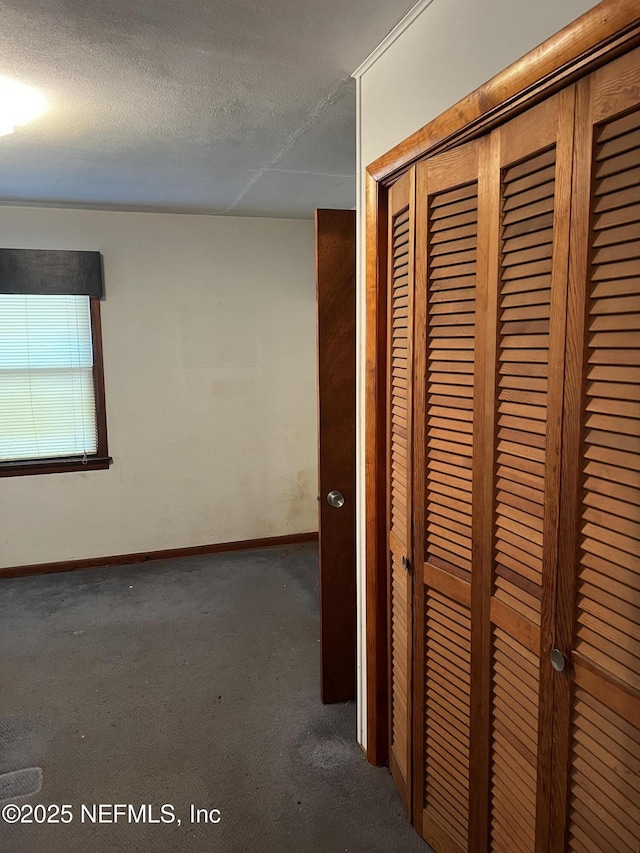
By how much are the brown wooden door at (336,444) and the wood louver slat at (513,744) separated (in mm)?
1101

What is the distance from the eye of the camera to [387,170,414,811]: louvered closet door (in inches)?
69.4

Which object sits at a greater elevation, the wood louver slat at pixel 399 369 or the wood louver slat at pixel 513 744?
the wood louver slat at pixel 399 369

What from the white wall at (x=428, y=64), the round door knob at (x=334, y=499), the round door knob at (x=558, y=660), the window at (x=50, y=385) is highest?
the white wall at (x=428, y=64)

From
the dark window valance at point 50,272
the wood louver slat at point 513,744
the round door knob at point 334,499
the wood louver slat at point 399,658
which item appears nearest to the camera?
the wood louver slat at point 513,744

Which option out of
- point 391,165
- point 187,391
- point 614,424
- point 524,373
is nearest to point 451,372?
point 524,373

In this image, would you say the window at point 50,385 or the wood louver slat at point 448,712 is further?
the window at point 50,385

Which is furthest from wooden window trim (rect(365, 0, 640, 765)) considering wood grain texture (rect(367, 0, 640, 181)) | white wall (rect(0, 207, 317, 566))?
white wall (rect(0, 207, 317, 566))

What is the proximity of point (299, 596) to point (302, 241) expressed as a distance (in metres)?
2.46

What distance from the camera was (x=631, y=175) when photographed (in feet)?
3.33

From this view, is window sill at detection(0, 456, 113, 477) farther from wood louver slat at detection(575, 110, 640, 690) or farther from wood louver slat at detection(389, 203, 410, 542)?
wood louver slat at detection(575, 110, 640, 690)

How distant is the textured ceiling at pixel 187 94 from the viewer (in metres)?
1.67

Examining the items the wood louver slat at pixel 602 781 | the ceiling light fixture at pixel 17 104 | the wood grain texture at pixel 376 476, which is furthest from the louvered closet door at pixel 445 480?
the ceiling light fixture at pixel 17 104

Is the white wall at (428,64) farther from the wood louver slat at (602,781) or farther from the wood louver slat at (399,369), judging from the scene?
the wood louver slat at (602,781)

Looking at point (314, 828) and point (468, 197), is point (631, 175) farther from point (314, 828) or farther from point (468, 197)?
point (314, 828)
